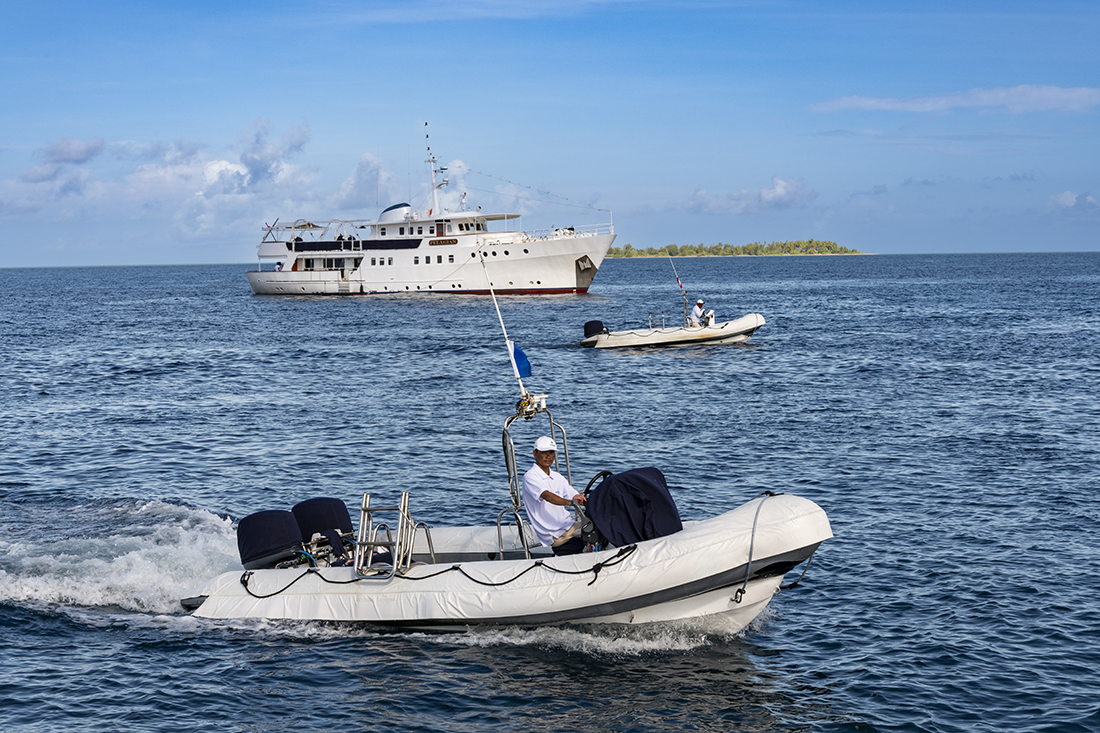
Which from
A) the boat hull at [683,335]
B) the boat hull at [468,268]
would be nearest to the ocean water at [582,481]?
the boat hull at [683,335]

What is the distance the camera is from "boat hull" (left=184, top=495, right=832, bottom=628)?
927cm

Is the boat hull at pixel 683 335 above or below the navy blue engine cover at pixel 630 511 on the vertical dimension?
above

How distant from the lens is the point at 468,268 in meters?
66.2

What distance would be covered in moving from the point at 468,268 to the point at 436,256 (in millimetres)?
2633

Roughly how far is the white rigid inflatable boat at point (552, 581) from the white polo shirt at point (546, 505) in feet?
1.00

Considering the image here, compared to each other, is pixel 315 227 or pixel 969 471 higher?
pixel 315 227

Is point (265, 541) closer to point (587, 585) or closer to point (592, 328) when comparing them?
point (587, 585)

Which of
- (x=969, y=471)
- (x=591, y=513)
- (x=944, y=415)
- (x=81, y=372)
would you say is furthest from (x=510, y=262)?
(x=591, y=513)

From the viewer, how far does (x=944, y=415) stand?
72.4 ft

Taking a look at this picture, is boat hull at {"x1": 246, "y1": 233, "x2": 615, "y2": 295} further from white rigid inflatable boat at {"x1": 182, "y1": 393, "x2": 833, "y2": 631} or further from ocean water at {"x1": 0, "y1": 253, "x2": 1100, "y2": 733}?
white rigid inflatable boat at {"x1": 182, "y1": 393, "x2": 833, "y2": 631}

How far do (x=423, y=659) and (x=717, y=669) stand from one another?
9.44 ft

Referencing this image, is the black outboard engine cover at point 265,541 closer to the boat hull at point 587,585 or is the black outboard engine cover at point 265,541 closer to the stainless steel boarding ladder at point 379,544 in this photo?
the boat hull at point 587,585

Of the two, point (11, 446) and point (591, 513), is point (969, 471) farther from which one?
point (11, 446)

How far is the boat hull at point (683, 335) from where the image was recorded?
3600 centimetres
